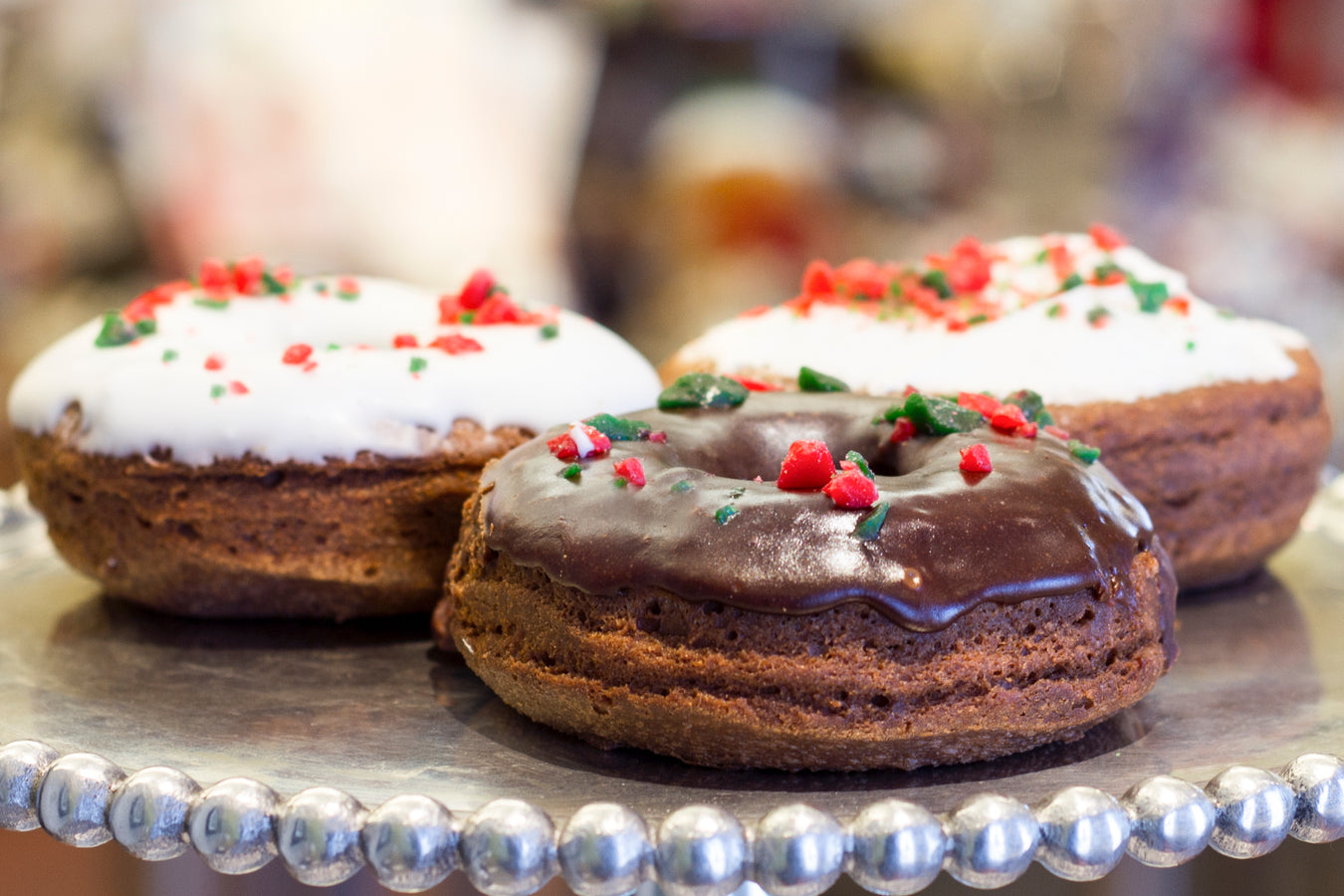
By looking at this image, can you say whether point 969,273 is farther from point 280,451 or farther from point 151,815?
point 151,815

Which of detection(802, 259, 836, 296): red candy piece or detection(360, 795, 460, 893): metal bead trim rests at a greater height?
detection(802, 259, 836, 296): red candy piece

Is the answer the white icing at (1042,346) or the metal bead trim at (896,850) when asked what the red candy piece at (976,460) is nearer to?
the metal bead trim at (896,850)

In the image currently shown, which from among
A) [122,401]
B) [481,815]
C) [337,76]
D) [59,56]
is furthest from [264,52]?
[481,815]

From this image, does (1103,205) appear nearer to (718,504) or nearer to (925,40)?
(925,40)

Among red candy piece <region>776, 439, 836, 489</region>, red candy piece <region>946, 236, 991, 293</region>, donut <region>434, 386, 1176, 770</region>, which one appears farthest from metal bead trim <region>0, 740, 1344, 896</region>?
red candy piece <region>946, 236, 991, 293</region>

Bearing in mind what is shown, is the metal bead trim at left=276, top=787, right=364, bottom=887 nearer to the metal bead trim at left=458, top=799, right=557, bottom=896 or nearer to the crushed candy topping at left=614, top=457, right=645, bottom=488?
the metal bead trim at left=458, top=799, right=557, bottom=896

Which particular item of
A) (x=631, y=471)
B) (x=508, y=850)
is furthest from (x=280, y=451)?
(x=508, y=850)
